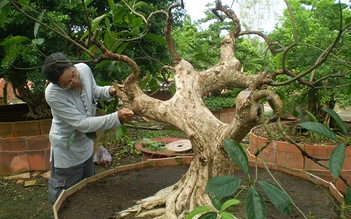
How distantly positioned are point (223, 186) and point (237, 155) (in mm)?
78

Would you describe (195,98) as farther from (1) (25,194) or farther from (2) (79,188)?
(1) (25,194)

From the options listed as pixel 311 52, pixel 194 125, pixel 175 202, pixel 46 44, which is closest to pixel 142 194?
pixel 175 202

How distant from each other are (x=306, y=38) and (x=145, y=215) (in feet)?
7.07

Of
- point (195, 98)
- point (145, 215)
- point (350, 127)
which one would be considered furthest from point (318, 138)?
point (145, 215)

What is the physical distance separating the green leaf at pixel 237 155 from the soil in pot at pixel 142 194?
655mm

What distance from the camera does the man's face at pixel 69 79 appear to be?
65.9 inches

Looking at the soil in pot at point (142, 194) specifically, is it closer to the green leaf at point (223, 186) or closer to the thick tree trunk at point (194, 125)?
the thick tree trunk at point (194, 125)

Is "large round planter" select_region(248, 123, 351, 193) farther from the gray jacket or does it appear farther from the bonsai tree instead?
the gray jacket

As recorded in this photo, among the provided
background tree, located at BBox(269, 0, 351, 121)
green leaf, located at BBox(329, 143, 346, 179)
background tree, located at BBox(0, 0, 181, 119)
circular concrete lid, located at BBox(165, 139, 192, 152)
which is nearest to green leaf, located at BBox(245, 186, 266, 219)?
green leaf, located at BBox(329, 143, 346, 179)

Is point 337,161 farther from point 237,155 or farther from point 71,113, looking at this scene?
point 71,113

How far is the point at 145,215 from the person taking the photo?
1.35m

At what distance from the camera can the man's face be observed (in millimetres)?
1674

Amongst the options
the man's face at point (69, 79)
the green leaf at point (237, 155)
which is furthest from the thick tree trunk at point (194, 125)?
the man's face at point (69, 79)

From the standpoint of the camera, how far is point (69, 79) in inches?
66.8
